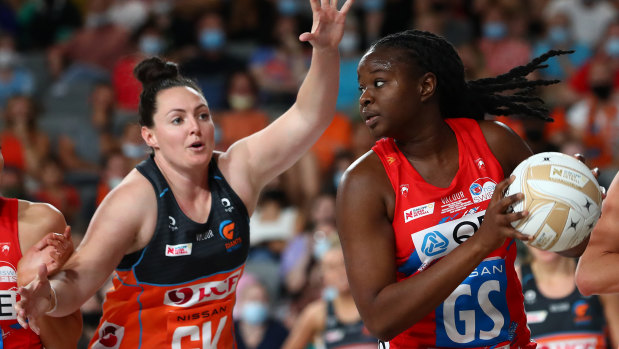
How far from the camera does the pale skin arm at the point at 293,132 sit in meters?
3.64

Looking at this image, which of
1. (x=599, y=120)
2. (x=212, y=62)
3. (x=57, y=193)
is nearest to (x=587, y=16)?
(x=599, y=120)

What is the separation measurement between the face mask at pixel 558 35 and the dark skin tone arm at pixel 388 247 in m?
6.79

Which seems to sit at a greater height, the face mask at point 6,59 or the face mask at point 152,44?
the face mask at point 6,59

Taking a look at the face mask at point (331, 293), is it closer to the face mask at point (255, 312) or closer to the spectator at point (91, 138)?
the face mask at point (255, 312)

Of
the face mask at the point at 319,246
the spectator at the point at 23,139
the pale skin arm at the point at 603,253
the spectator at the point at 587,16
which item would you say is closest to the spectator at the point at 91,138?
the spectator at the point at 23,139

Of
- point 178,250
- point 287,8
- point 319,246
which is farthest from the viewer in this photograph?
A: point 287,8

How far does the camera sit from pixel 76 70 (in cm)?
1042

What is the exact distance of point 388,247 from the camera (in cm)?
306

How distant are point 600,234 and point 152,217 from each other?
5.81 ft

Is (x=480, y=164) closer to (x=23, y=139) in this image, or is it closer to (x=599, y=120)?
(x=599, y=120)

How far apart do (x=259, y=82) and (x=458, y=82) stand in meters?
6.57

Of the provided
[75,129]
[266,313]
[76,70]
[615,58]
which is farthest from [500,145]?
[76,70]

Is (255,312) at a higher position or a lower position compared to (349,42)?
lower

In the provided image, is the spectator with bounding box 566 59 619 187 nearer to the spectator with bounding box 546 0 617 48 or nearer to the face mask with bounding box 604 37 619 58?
the face mask with bounding box 604 37 619 58
